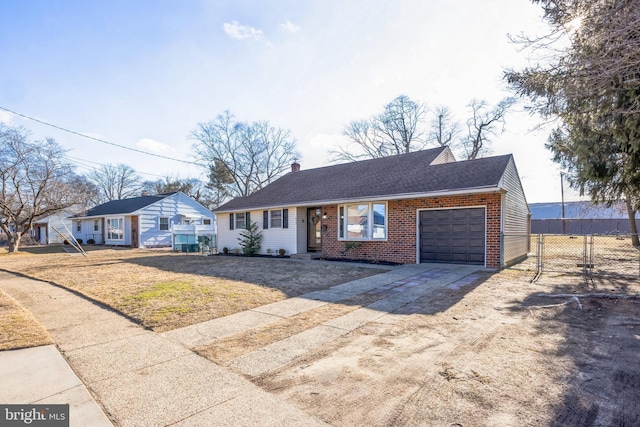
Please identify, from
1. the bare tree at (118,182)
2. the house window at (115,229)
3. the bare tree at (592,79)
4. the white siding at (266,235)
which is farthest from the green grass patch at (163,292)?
the bare tree at (118,182)

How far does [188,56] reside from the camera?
38.7 feet

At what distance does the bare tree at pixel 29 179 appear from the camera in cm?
1877

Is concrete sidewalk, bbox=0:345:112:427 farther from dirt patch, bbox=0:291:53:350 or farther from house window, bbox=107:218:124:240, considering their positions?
house window, bbox=107:218:124:240

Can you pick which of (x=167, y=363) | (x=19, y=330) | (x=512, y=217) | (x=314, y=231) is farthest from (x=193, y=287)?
(x=512, y=217)

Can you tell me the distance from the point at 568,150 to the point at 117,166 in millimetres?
51393

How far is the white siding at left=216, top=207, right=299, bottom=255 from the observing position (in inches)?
587

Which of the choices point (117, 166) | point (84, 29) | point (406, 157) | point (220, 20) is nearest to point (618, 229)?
point (406, 157)

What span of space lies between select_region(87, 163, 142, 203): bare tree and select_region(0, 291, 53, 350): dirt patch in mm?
45798

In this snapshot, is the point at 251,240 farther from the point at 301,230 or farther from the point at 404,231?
the point at 404,231

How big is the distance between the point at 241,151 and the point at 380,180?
24.8m

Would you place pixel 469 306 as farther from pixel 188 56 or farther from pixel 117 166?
pixel 117 166

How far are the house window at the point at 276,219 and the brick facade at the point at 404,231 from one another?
262 centimetres

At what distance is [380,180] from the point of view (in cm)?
1355

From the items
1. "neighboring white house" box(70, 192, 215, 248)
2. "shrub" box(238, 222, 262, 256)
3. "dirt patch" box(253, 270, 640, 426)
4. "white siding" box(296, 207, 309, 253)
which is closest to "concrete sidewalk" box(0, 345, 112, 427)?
"dirt patch" box(253, 270, 640, 426)
